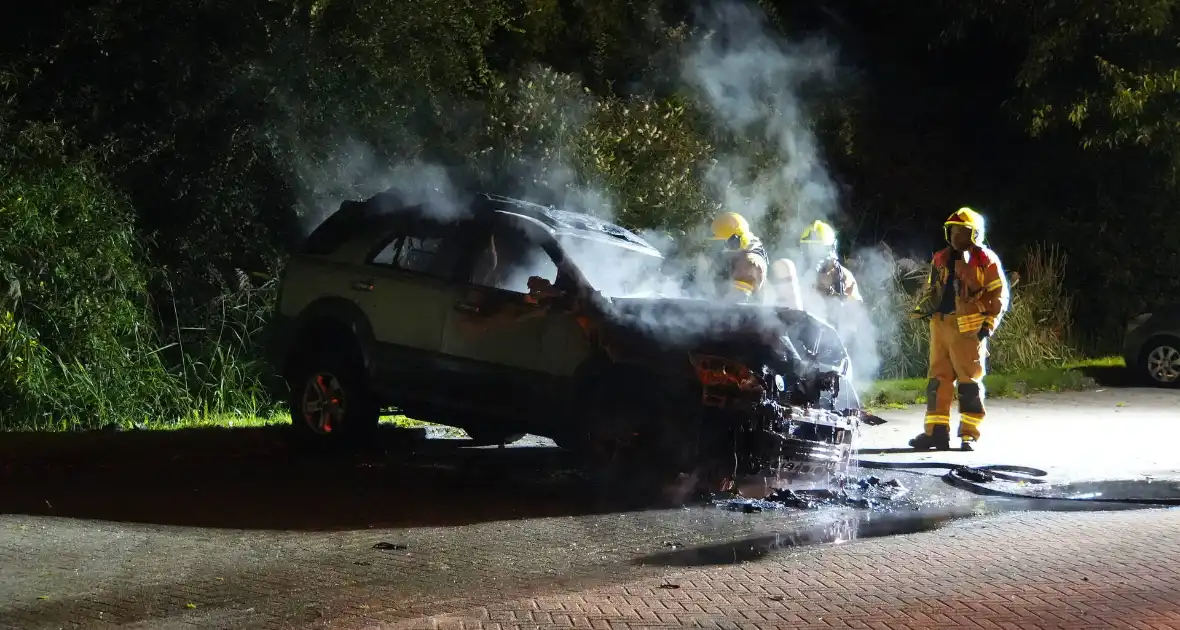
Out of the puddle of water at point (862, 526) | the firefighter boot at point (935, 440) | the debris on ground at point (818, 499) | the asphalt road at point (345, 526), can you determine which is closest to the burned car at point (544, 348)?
the debris on ground at point (818, 499)

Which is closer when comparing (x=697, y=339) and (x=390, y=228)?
(x=697, y=339)

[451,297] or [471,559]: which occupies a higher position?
[451,297]

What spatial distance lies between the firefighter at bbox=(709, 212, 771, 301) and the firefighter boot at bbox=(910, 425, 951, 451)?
5.96ft

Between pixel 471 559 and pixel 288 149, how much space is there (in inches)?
288

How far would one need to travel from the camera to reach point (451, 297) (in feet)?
28.9

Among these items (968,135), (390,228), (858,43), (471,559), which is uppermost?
(858,43)

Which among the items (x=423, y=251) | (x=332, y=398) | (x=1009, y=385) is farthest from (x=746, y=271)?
(x=1009, y=385)

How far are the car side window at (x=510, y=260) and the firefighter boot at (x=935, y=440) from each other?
11.5 ft

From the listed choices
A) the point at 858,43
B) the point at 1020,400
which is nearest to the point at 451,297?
the point at 1020,400

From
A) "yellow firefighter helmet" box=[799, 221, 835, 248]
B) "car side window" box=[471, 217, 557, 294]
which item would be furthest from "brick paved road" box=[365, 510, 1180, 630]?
"yellow firefighter helmet" box=[799, 221, 835, 248]

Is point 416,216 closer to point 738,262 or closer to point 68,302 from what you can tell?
point 738,262

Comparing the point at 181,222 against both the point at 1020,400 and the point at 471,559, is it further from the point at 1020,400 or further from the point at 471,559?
the point at 1020,400

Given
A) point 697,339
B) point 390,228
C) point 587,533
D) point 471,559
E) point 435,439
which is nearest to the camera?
point 471,559

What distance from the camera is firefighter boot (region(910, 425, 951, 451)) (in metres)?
10.1
